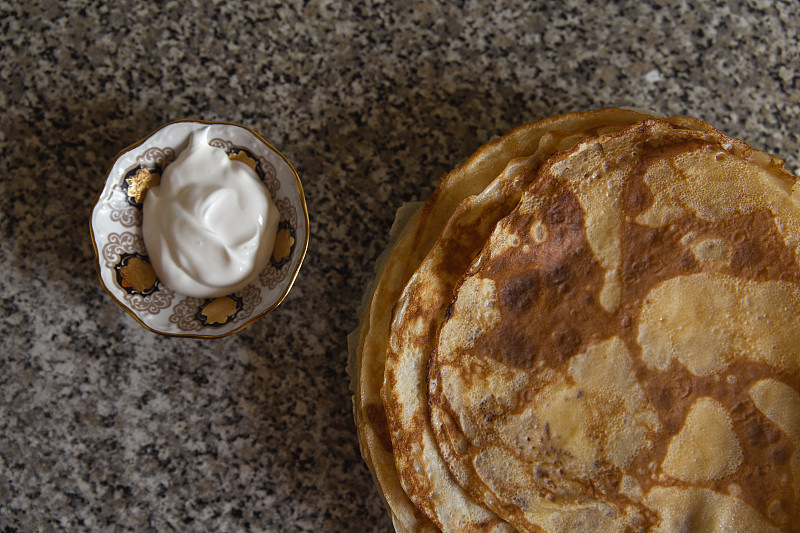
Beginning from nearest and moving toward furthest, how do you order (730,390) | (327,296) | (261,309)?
1. (730,390)
2. (261,309)
3. (327,296)

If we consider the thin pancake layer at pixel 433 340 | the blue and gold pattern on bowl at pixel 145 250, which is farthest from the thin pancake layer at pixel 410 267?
the blue and gold pattern on bowl at pixel 145 250

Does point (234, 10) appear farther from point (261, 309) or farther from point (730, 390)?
point (730, 390)

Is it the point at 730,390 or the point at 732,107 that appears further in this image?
the point at 732,107

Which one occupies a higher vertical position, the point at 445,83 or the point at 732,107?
the point at 445,83

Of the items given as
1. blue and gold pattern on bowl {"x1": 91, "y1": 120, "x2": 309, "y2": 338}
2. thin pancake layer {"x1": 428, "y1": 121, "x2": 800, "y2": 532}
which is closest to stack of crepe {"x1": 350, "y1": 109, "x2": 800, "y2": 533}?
thin pancake layer {"x1": 428, "y1": 121, "x2": 800, "y2": 532}

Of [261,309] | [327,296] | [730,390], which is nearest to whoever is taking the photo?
[730,390]

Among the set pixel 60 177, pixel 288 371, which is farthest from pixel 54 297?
pixel 288 371

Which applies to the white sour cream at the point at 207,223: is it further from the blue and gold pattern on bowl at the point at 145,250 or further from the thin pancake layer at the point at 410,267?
the thin pancake layer at the point at 410,267
